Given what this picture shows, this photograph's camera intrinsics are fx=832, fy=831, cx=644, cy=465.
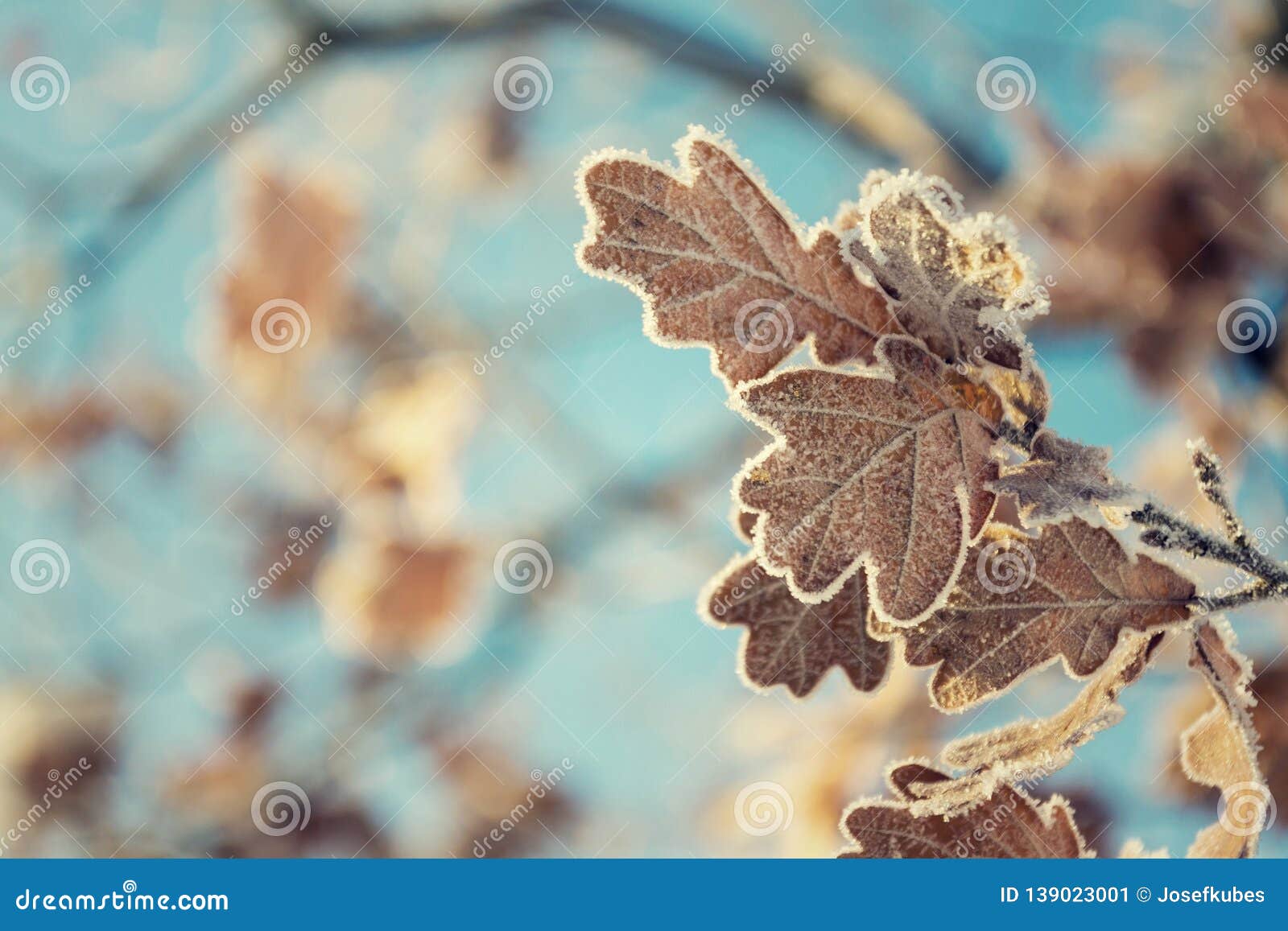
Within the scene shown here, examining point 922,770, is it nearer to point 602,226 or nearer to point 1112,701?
point 1112,701

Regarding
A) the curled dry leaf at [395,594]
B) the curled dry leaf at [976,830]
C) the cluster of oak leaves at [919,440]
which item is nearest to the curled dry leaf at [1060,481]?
the cluster of oak leaves at [919,440]

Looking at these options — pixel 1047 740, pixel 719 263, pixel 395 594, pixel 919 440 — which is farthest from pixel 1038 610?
pixel 395 594

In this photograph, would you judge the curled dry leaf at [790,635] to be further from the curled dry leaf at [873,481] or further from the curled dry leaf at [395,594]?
the curled dry leaf at [395,594]

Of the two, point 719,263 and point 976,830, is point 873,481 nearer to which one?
point 719,263

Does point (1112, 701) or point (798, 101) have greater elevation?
point (798, 101)

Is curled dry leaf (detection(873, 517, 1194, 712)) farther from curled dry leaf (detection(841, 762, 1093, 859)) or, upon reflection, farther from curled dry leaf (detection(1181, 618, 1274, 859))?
curled dry leaf (detection(841, 762, 1093, 859))

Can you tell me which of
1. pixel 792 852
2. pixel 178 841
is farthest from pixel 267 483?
pixel 792 852
